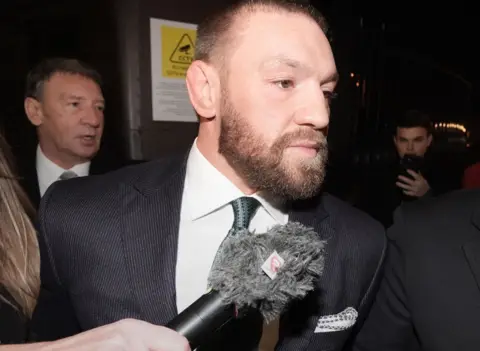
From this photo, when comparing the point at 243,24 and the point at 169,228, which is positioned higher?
the point at 243,24

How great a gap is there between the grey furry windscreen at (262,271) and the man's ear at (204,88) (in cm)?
41

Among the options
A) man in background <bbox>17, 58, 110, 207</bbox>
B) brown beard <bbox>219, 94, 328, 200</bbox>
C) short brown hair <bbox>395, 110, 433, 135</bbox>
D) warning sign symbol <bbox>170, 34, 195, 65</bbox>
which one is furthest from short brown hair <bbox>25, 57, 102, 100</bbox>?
short brown hair <bbox>395, 110, 433, 135</bbox>

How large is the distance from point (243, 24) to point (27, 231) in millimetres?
754

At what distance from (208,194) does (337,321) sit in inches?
17.2

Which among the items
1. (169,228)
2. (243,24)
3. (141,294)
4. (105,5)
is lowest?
(141,294)

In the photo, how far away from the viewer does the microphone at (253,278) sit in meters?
0.73

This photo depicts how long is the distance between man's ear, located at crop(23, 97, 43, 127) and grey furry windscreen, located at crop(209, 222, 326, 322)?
4.85ft

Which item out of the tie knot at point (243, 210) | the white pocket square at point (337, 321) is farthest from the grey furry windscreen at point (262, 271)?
the white pocket square at point (337, 321)

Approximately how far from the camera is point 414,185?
2646 millimetres

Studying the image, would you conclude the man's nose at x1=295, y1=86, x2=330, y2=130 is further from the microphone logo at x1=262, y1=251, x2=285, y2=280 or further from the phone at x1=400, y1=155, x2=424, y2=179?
the phone at x1=400, y1=155, x2=424, y2=179

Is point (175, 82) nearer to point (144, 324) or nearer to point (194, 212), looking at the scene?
point (194, 212)

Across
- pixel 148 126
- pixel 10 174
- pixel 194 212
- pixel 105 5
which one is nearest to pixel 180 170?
pixel 194 212

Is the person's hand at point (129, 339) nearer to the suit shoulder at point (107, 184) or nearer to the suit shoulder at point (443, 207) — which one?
the suit shoulder at point (107, 184)

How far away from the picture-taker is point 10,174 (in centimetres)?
126
